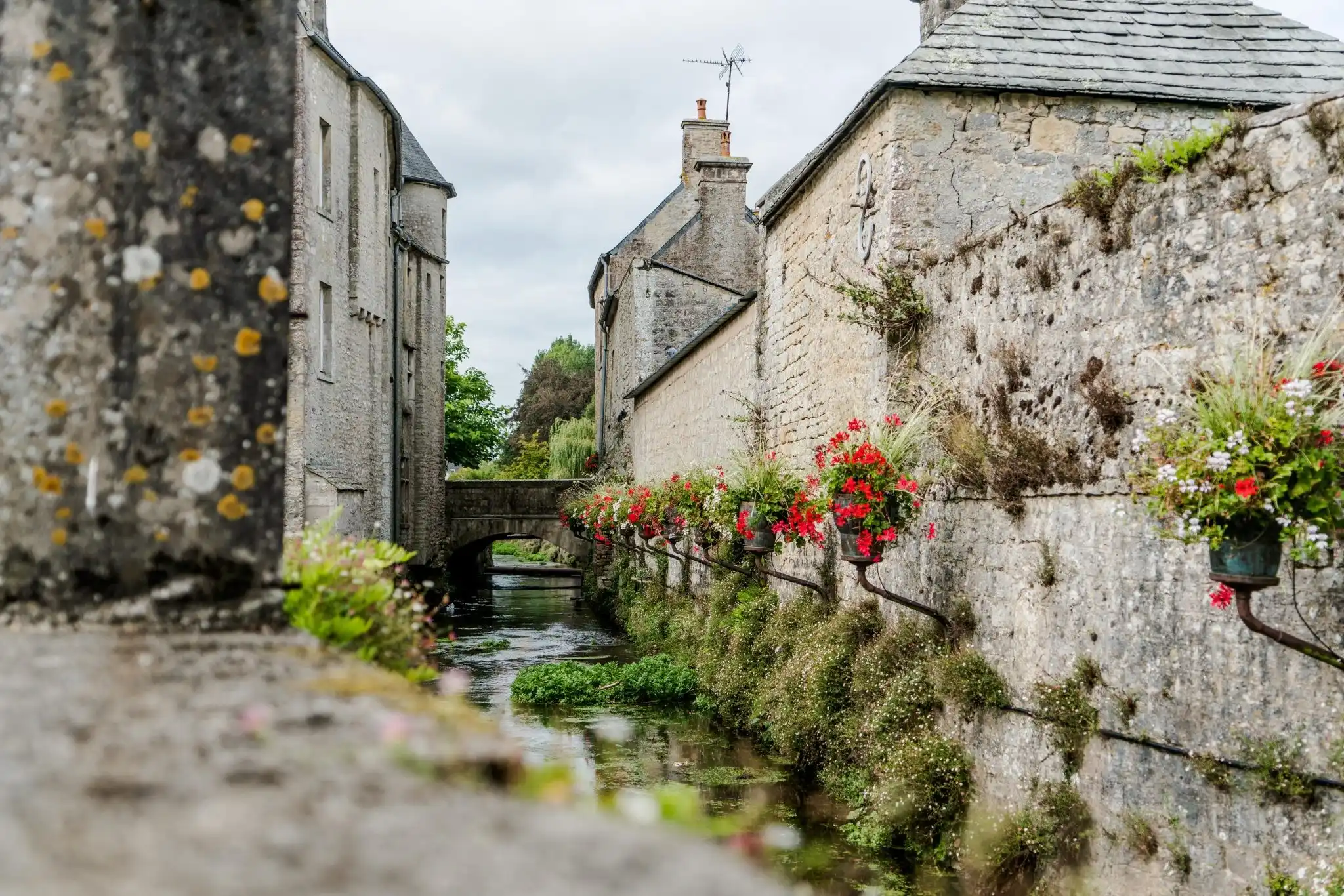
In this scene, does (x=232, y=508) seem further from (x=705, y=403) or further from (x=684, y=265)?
(x=684, y=265)

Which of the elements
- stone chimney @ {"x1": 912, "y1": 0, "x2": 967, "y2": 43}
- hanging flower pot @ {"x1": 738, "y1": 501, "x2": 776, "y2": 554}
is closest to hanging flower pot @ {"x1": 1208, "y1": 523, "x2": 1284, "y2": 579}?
hanging flower pot @ {"x1": 738, "y1": 501, "x2": 776, "y2": 554}

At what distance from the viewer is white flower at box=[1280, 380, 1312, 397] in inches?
161

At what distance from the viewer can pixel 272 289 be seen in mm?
2070

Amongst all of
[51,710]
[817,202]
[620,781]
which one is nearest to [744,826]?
[51,710]

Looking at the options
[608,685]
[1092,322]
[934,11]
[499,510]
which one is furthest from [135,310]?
[499,510]

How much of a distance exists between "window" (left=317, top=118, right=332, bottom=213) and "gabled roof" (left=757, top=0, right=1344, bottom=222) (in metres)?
10.8

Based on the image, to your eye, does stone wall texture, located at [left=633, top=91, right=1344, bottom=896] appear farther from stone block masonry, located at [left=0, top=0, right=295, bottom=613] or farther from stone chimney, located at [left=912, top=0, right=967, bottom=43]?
stone block masonry, located at [left=0, top=0, right=295, bottom=613]

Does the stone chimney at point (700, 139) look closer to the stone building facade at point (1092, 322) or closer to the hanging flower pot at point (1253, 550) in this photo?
the stone building facade at point (1092, 322)

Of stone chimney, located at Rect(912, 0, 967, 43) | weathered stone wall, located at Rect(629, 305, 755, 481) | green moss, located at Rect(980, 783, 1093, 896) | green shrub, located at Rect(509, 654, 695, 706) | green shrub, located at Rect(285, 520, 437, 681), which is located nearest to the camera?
green shrub, located at Rect(285, 520, 437, 681)

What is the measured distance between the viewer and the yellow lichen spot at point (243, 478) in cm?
203

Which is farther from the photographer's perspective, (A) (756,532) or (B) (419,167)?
(B) (419,167)

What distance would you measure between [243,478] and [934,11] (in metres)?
11.0

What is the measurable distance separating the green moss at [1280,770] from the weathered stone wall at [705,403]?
8.09m

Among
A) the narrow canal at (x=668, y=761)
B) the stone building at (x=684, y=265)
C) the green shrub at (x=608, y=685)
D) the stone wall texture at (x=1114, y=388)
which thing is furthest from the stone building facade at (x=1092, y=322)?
the stone building at (x=684, y=265)
